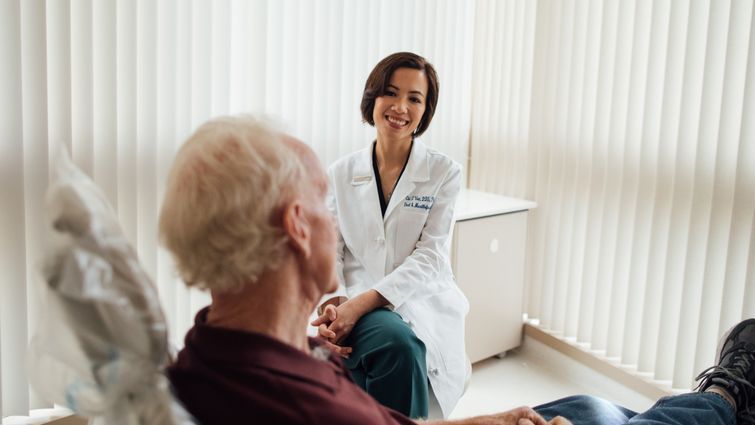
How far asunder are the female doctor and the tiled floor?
756mm

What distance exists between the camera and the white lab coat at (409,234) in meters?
2.12

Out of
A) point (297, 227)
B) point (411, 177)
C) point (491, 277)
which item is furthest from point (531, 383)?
point (297, 227)

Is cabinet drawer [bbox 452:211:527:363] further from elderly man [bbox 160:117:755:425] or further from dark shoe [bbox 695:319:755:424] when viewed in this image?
elderly man [bbox 160:117:755:425]

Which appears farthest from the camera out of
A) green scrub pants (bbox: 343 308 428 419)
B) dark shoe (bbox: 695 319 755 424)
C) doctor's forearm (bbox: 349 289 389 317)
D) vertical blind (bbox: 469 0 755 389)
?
vertical blind (bbox: 469 0 755 389)

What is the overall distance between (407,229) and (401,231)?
0.02 metres

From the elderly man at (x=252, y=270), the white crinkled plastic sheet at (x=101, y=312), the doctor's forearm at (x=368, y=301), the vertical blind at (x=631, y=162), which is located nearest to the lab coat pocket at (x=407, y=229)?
the doctor's forearm at (x=368, y=301)

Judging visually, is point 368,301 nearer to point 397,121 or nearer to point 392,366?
point 392,366

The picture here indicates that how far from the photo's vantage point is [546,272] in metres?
3.14

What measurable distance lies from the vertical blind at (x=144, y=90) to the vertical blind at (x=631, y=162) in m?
0.69

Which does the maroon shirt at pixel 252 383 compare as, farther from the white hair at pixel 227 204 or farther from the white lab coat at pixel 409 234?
the white lab coat at pixel 409 234

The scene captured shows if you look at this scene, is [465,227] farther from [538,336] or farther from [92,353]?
[92,353]

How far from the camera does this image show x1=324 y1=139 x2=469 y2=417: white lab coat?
6.95ft

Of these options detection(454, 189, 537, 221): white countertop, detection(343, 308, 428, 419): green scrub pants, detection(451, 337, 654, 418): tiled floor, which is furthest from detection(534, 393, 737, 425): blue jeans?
detection(454, 189, 537, 221): white countertop

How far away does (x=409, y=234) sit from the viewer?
87.2 inches
